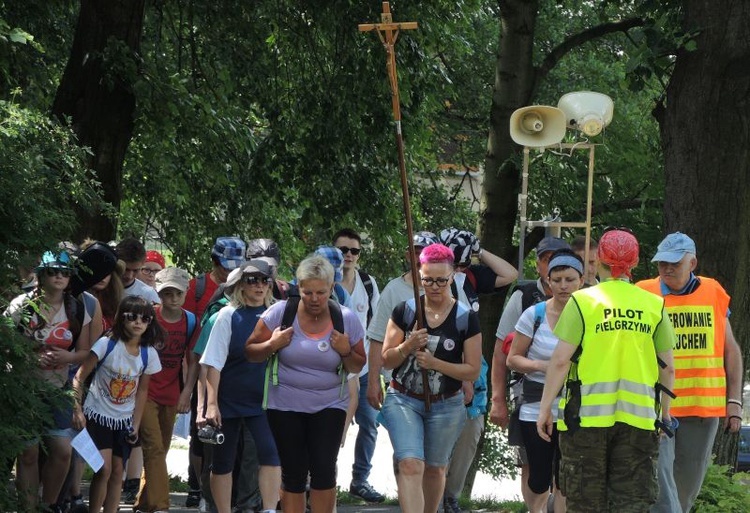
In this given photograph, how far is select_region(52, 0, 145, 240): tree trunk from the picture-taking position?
1227cm

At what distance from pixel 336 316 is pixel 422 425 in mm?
937

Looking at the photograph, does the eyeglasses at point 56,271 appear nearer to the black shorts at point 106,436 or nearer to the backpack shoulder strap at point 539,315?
the black shorts at point 106,436

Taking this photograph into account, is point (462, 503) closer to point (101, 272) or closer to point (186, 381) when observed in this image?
point (186, 381)

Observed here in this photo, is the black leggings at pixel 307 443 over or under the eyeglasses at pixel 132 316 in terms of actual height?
under

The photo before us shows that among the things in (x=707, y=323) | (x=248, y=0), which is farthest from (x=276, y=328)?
(x=248, y=0)

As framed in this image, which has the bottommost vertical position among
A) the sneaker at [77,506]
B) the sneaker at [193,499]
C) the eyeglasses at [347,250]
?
the sneaker at [77,506]

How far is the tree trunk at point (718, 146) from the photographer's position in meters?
10.4

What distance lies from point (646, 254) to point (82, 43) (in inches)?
440

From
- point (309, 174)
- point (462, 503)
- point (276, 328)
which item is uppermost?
point (309, 174)

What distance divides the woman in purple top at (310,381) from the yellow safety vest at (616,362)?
4.91 ft

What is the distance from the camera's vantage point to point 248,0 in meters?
14.9

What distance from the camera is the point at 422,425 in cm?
840

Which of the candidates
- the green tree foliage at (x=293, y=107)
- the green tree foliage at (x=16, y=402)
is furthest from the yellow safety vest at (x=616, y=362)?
the green tree foliage at (x=293, y=107)

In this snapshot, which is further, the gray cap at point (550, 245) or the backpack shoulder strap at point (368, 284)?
the backpack shoulder strap at point (368, 284)
